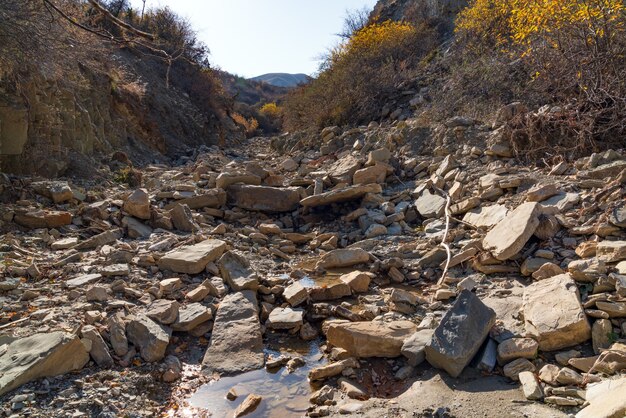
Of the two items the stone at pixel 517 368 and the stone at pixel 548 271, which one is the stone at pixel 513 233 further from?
the stone at pixel 517 368

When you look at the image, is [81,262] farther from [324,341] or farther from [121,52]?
[121,52]

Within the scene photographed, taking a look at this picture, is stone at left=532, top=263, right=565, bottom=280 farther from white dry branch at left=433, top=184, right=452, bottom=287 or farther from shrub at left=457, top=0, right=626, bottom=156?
shrub at left=457, top=0, right=626, bottom=156

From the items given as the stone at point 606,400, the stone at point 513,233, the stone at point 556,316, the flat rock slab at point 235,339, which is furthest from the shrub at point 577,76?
the flat rock slab at point 235,339

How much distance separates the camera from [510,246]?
15.8ft

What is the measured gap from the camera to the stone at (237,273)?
193 inches

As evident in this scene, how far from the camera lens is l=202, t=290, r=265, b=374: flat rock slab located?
12.7 feet

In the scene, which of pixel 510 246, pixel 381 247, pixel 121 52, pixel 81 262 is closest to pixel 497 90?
pixel 381 247

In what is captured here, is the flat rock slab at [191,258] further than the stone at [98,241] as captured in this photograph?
No

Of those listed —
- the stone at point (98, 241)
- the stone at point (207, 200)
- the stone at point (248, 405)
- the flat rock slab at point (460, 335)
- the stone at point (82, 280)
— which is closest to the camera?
the stone at point (248, 405)

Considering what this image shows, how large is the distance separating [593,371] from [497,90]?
7018 millimetres

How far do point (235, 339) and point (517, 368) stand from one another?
2207 millimetres

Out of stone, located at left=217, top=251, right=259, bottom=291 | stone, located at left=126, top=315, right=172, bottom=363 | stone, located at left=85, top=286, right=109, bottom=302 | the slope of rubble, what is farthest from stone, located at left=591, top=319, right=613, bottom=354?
stone, located at left=85, top=286, right=109, bottom=302

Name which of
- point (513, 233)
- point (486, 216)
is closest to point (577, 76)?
point (486, 216)

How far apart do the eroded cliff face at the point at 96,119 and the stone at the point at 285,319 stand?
4.60 m
